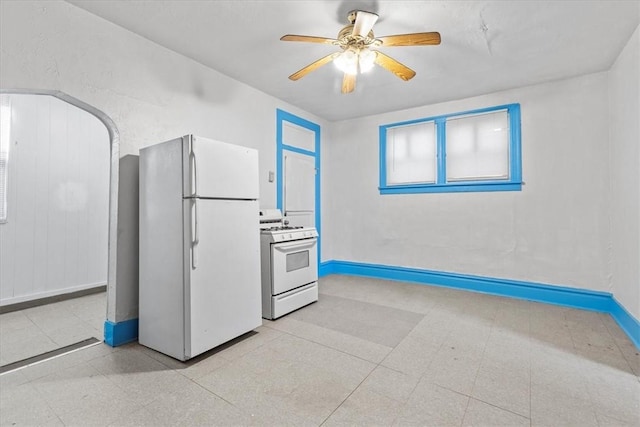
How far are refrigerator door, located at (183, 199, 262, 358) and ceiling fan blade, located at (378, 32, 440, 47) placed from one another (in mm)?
1747

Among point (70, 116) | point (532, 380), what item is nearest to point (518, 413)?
point (532, 380)

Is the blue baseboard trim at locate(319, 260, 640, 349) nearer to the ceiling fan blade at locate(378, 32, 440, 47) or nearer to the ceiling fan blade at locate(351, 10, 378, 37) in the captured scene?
the ceiling fan blade at locate(378, 32, 440, 47)

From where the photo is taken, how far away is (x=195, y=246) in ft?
7.29

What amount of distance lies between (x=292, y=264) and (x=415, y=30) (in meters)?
2.59

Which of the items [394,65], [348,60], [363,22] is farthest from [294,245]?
[363,22]

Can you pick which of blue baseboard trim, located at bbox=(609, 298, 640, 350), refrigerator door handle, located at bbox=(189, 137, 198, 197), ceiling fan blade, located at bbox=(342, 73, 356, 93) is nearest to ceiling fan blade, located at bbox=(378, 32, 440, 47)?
ceiling fan blade, located at bbox=(342, 73, 356, 93)

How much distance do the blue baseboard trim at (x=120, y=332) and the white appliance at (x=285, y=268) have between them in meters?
1.18

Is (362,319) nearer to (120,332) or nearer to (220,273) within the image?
(220,273)

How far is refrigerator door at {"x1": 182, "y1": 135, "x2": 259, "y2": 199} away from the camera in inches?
88.1

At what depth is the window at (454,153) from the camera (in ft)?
12.9

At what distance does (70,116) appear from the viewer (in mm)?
4039

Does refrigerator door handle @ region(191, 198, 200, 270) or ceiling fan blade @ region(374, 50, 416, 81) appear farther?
ceiling fan blade @ region(374, 50, 416, 81)

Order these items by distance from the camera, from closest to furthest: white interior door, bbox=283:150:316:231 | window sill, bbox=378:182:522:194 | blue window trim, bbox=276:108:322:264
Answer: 1. window sill, bbox=378:182:522:194
2. blue window trim, bbox=276:108:322:264
3. white interior door, bbox=283:150:316:231

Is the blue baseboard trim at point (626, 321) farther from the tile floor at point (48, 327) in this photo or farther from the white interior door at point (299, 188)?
the tile floor at point (48, 327)
